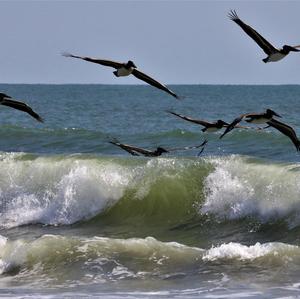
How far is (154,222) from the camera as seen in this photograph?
17.7 m

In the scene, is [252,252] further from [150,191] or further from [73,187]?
[73,187]

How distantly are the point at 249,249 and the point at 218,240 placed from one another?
216 cm

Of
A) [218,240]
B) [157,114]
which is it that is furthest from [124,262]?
[157,114]

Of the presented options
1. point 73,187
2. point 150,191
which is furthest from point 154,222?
point 73,187

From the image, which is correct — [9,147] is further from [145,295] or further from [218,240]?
[145,295]

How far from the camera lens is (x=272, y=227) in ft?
52.7

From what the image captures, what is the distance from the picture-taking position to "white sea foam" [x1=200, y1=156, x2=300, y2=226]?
16516 millimetres
